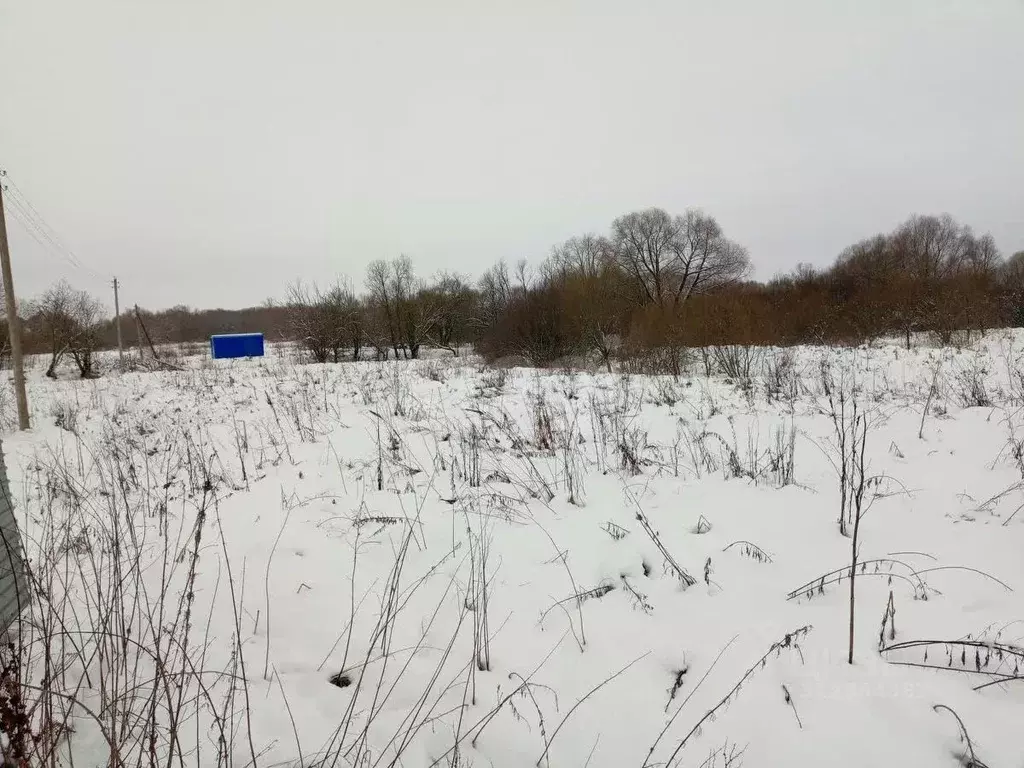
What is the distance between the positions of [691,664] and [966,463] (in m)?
3.38

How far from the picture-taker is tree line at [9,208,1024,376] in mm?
12641

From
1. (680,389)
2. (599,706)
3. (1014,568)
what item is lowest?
(599,706)

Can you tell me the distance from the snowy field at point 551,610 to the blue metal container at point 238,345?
25555mm

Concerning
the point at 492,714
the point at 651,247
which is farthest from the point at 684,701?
the point at 651,247

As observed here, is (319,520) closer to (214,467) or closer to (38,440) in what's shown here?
(214,467)

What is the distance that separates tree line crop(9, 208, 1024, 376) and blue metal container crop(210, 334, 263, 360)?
68.3 inches

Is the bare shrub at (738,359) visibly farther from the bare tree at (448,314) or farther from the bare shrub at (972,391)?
the bare tree at (448,314)

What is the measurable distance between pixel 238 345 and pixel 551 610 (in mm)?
31115

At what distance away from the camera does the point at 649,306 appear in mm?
14766

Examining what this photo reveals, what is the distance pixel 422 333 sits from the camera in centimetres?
2711

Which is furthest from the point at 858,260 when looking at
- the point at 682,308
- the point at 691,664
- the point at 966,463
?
the point at 691,664

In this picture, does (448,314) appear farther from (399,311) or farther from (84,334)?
(84,334)

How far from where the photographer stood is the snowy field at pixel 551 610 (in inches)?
61.6

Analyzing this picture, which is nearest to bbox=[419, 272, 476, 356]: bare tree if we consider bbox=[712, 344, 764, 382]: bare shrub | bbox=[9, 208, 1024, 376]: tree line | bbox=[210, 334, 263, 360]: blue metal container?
bbox=[9, 208, 1024, 376]: tree line
